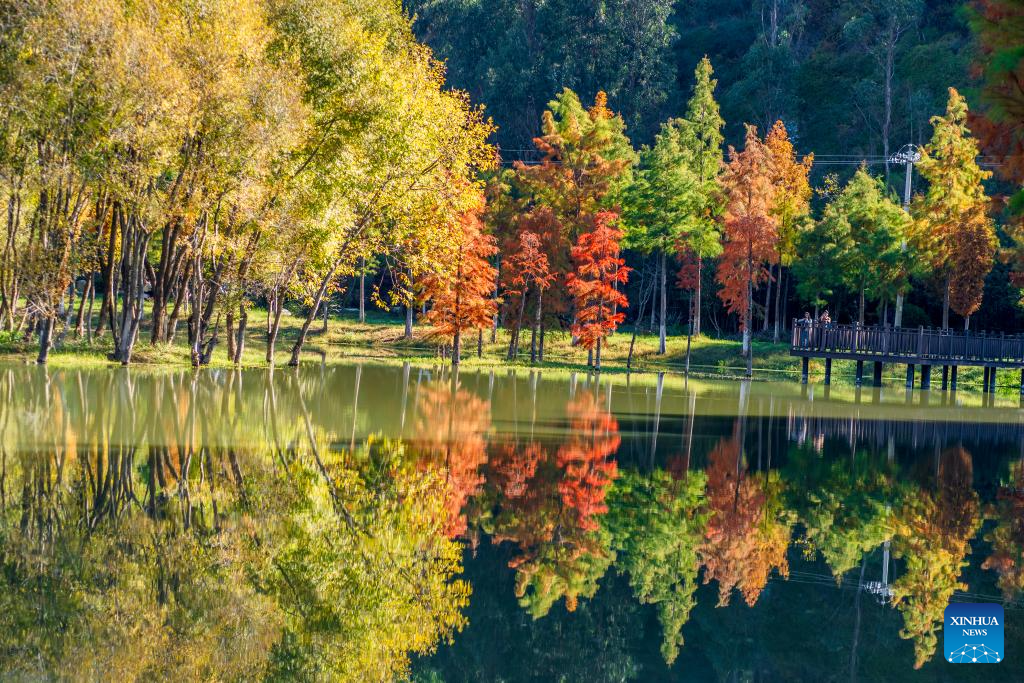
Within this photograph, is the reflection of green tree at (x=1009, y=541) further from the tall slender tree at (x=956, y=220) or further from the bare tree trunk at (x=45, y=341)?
the tall slender tree at (x=956, y=220)

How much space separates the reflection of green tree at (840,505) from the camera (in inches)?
468

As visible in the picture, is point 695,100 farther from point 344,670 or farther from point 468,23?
point 344,670

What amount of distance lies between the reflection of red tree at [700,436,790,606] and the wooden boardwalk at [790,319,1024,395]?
90.8 ft

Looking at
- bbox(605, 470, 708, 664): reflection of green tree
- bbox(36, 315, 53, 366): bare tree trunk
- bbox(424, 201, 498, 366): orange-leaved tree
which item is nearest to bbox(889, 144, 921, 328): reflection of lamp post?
bbox(424, 201, 498, 366): orange-leaved tree

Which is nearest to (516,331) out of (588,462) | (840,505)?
(588,462)

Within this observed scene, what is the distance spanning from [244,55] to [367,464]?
16.6 m

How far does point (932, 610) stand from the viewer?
31.6 feet

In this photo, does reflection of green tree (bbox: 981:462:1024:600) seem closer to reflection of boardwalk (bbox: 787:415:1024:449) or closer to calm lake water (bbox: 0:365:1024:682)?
calm lake water (bbox: 0:365:1024:682)

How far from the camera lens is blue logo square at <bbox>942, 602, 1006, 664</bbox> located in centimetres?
836

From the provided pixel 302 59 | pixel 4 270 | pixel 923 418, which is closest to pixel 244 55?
pixel 302 59

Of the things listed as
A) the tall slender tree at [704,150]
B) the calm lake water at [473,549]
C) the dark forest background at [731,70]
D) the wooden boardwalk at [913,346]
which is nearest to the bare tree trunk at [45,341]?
the calm lake water at [473,549]

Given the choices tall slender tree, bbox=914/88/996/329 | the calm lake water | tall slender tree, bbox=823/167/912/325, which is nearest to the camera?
the calm lake water

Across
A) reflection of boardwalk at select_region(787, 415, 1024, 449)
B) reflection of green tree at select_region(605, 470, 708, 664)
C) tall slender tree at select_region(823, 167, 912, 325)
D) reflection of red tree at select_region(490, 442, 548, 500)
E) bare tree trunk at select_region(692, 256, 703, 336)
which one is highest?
tall slender tree at select_region(823, 167, 912, 325)

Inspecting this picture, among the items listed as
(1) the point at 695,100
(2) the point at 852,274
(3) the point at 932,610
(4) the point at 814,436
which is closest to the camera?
(3) the point at 932,610
